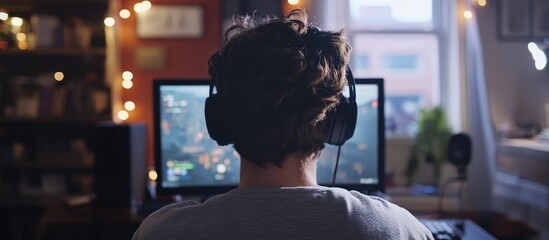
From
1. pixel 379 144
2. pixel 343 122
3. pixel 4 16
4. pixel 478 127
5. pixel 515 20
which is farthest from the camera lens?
pixel 4 16

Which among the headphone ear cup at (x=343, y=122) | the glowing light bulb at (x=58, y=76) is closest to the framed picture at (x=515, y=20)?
the headphone ear cup at (x=343, y=122)

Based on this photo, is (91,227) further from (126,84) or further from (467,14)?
(467,14)

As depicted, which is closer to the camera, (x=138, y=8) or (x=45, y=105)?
(x=45, y=105)

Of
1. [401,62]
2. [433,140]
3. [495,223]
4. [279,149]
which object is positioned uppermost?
[401,62]

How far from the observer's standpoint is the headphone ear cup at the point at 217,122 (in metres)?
0.95

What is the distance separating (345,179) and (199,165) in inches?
16.3

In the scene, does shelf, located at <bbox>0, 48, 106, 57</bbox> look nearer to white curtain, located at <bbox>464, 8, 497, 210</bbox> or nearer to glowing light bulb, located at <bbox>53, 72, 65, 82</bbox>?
glowing light bulb, located at <bbox>53, 72, 65, 82</bbox>

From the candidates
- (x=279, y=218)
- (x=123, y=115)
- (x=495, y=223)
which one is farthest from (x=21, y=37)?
(x=279, y=218)

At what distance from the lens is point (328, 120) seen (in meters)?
0.98

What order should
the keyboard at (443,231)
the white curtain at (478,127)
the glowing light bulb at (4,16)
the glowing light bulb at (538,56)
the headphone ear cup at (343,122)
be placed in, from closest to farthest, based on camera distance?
1. the headphone ear cup at (343,122)
2. the keyboard at (443,231)
3. the glowing light bulb at (538,56)
4. the white curtain at (478,127)
5. the glowing light bulb at (4,16)

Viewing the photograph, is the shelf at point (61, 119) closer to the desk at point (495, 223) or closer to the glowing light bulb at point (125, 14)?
the glowing light bulb at point (125, 14)

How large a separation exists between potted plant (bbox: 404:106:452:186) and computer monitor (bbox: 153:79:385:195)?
1862 mm

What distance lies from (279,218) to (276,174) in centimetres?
10

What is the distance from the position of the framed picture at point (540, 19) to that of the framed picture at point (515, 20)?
0.17ft
